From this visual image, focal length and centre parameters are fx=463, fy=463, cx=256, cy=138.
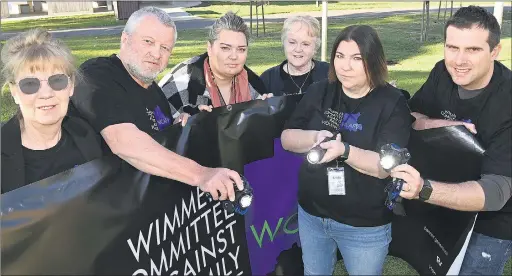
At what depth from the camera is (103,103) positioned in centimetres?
275

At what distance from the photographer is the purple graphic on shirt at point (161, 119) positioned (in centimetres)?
308

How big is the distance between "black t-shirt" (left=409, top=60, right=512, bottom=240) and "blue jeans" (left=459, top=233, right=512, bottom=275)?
0.05 metres

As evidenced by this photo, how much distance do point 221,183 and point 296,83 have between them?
1902 mm

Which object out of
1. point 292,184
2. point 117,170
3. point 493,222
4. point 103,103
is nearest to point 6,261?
point 117,170

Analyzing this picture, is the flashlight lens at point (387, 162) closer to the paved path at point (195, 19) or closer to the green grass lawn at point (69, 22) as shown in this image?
the paved path at point (195, 19)

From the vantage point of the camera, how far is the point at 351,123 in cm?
285

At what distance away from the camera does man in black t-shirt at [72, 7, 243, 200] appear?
266cm

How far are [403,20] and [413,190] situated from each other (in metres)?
25.1

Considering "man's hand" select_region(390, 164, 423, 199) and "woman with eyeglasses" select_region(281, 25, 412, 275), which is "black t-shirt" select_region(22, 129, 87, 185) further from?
"man's hand" select_region(390, 164, 423, 199)

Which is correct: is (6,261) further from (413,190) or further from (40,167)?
(413,190)

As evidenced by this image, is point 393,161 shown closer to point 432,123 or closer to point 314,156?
point 314,156

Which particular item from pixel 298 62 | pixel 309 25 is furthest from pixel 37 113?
pixel 309 25

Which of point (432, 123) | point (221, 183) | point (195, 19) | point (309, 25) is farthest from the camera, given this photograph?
point (195, 19)

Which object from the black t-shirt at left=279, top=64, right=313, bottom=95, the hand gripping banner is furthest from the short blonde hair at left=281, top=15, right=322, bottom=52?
the hand gripping banner
